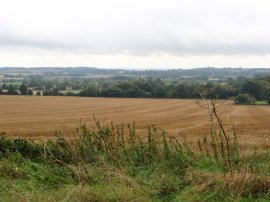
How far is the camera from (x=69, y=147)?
1141 cm

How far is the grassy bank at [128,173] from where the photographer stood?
8.09 meters

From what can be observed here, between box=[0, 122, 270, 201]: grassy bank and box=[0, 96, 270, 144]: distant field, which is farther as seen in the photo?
box=[0, 96, 270, 144]: distant field

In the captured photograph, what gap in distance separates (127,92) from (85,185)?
289ft

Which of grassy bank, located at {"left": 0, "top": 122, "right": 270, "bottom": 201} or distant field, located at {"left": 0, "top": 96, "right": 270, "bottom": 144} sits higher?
grassy bank, located at {"left": 0, "top": 122, "right": 270, "bottom": 201}

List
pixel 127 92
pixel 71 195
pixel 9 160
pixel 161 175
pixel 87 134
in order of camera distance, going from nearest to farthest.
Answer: pixel 71 195, pixel 161 175, pixel 9 160, pixel 87 134, pixel 127 92

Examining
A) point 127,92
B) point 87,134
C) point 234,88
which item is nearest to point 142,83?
point 127,92

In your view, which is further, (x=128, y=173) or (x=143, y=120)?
(x=143, y=120)

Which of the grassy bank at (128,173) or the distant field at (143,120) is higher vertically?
the grassy bank at (128,173)

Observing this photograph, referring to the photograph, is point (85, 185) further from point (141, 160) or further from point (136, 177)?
point (141, 160)

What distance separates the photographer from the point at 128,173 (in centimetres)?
973

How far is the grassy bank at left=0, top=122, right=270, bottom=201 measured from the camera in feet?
26.5

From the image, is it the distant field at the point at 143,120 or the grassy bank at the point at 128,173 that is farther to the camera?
the distant field at the point at 143,120

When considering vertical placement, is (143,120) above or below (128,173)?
below

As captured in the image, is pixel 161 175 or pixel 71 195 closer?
pixel 71 195
